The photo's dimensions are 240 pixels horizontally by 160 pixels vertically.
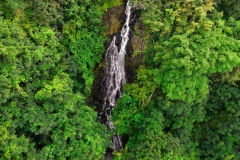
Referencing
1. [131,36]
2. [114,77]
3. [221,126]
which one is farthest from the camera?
[114,77]

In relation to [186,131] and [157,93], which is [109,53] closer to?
[157,93]

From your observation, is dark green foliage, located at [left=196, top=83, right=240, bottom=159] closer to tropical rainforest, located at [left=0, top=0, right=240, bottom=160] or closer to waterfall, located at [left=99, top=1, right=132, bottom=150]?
tropical rainforest, located at [left=0, top=0, right=240, bottom=160]

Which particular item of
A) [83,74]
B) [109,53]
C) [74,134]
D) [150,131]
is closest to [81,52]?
[83,74]

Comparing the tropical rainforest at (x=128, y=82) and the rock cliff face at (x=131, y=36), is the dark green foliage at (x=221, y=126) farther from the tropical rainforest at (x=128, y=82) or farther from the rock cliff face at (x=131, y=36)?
the rock cliff face at (x=131, y=36)

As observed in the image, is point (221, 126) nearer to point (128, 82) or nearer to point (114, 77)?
point (128, 82)

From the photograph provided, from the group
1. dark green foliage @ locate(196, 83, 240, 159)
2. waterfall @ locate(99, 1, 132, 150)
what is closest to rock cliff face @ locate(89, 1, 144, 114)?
waterfall @ locate(99, 1, 132, 150)

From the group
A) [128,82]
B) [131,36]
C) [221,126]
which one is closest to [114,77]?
[128,82]
